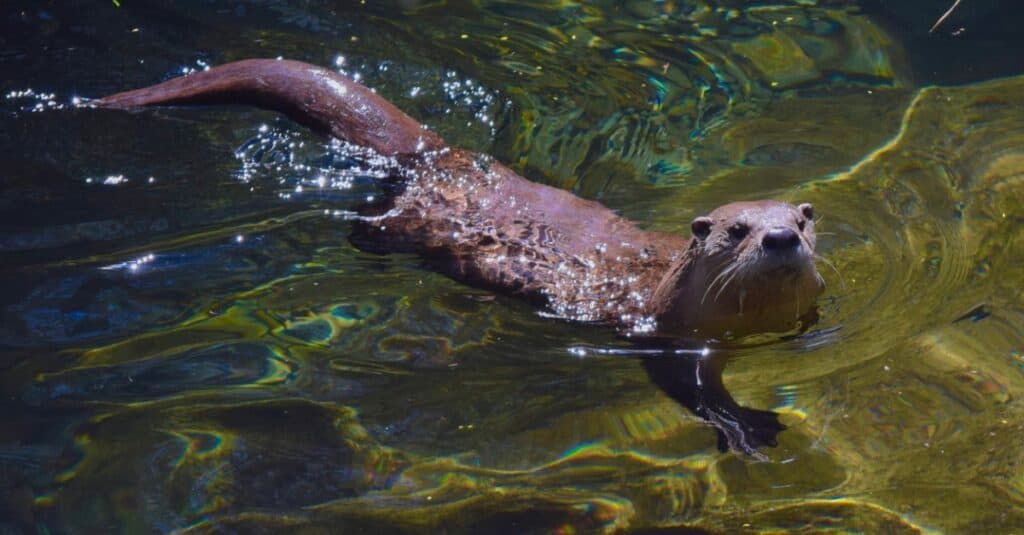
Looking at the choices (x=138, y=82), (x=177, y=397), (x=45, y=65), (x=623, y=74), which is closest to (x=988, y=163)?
(x=623, y=74)

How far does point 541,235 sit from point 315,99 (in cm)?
97

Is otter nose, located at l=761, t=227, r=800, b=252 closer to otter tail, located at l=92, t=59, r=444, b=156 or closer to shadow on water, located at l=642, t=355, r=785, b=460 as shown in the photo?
shadow on water, located at l=642, t=355, r=785, b=460

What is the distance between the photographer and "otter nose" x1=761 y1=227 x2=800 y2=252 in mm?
2789

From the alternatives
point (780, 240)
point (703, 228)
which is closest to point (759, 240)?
point (780, 240)

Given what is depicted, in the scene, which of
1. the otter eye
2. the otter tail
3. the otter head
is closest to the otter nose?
Result: the otter head

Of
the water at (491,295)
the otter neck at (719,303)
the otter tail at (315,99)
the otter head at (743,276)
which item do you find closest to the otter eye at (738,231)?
the otter head at (743,276)

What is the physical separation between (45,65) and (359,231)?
1694 mm

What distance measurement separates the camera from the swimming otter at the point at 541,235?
9.84 ft

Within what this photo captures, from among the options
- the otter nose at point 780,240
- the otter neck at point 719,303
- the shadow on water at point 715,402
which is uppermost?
the otter nose at point 780,240

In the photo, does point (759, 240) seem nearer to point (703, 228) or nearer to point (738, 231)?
point (738, 231)

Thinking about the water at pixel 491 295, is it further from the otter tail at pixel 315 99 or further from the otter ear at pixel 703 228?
the otter ear at pixel 703 228

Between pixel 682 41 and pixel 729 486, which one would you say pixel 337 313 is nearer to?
pixel 729 486

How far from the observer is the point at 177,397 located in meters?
2.87

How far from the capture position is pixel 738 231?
2977mm
